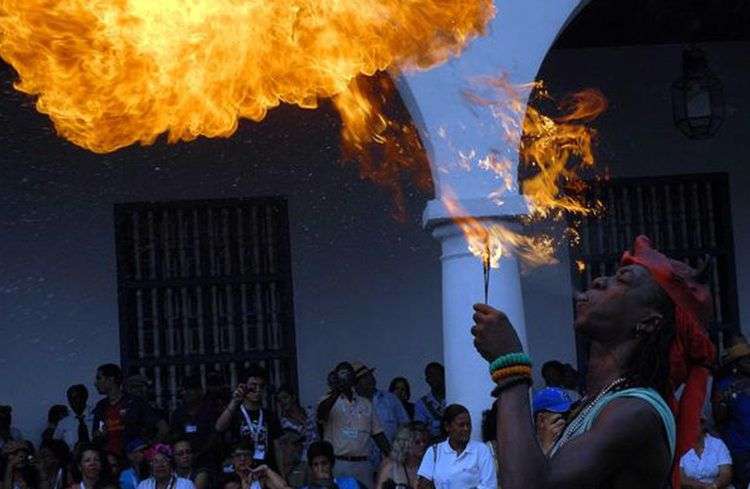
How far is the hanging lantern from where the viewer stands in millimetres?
11203

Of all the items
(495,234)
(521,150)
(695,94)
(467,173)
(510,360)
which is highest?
(695,94)

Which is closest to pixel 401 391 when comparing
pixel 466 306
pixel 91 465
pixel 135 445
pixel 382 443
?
pixel 382 443

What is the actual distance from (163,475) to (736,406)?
11.4ft

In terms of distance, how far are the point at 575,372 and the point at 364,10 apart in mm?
4808

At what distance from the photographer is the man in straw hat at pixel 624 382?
12.1 feet

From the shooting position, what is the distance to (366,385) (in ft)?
37.0

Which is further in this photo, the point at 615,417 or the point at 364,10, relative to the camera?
the point at 364,10

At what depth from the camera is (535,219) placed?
38.6 feet

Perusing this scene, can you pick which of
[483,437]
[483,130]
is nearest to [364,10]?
[483,130]

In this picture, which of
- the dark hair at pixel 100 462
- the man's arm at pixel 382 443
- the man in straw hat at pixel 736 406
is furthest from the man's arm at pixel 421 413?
the dark hair at pixel 100 462

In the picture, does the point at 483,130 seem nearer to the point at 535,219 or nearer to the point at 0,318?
the point at 535,219

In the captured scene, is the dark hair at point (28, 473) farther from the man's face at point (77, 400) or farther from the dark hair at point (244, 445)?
the man's face at point (77, 400)

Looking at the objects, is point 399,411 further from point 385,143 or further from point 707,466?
point 707,466

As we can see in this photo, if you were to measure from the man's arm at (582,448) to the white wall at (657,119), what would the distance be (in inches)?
355
